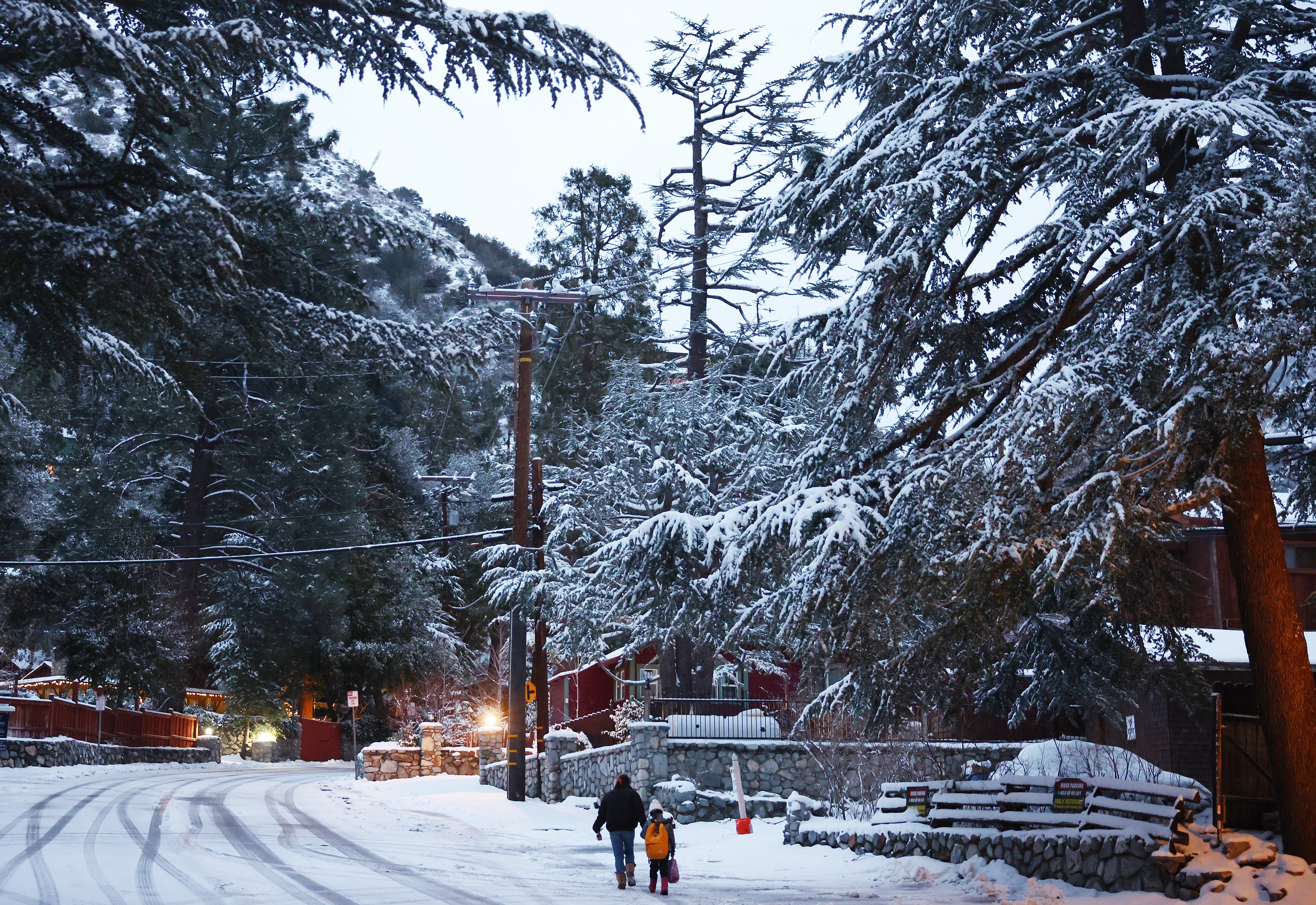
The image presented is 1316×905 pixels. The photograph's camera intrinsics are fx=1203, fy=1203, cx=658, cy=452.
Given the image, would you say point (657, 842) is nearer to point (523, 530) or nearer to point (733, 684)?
point (523, 530)

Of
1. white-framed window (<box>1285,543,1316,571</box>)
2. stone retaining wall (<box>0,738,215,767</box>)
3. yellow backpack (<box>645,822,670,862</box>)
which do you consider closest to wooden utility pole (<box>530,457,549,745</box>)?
stone retaining wall (<box>0,738,215,767</box>)

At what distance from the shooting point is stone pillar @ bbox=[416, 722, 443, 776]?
35.8 metres

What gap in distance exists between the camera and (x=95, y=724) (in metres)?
34.4

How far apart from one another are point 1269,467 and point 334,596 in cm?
3430

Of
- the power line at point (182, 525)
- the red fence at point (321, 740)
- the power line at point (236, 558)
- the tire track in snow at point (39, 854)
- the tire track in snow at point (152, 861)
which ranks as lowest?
the red fence at point (321, 740)

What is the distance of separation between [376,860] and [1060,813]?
8.37m

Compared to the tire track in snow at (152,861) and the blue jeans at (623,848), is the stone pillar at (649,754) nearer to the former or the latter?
the blue jeans at (623,848)

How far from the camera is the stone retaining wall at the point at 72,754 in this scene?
27938mm

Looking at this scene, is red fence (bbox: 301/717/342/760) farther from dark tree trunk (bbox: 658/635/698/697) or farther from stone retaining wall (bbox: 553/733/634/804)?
dark tree trunk (bbox: 658/635/698/697)

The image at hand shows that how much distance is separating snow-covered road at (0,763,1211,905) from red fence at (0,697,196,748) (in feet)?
17.4

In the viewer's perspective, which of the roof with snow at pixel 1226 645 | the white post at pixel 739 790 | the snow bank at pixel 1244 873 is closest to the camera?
the snow bank at pixel 1244 873

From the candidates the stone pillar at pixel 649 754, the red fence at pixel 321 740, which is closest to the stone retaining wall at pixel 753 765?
the stone pillar at pixel 649 754

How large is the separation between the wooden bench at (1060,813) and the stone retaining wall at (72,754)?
22.0m

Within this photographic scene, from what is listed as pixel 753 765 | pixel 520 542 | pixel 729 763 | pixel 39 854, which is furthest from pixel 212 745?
pixel 39 854
